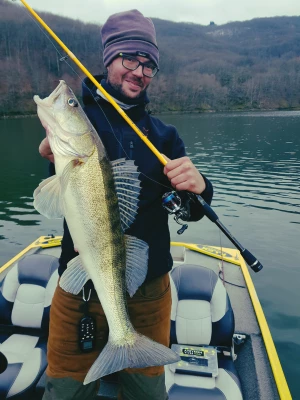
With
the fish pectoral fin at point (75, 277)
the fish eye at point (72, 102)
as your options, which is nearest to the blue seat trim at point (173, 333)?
the fish pectoral fin at point (75, 277)

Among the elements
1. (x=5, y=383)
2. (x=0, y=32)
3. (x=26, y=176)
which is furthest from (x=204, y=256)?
(x=0, y=32)

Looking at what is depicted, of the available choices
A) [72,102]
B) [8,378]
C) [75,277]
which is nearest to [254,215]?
[8,378]

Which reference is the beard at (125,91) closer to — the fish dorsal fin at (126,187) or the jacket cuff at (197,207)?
the fish dorsal fin at (126,187)

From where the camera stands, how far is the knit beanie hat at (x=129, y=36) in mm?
3174

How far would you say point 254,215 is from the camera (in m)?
16.1

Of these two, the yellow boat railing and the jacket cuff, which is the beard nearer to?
the jacket cuff

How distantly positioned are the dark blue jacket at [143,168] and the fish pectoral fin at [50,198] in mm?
553

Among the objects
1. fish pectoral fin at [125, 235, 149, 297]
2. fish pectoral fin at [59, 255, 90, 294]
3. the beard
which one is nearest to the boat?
fish pectoral fin at [125, 235, 149, 297]

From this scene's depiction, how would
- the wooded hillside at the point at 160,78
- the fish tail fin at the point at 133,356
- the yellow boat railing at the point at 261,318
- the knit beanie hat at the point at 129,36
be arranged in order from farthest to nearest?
1. the wooded hillside at the point at 160,78
2. the yellow boat railing at the point at 261,318
3. the knit beanie hat at the point at 129,36
4. the fish tail fin at the point at 133,356

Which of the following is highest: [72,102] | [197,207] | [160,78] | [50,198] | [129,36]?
[160,78]

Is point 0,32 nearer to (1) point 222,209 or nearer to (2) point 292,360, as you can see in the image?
(1) point 222,209

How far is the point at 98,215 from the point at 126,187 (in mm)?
363

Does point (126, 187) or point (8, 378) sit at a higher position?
point (126, 187)

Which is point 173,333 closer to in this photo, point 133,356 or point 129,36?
point 133,356
